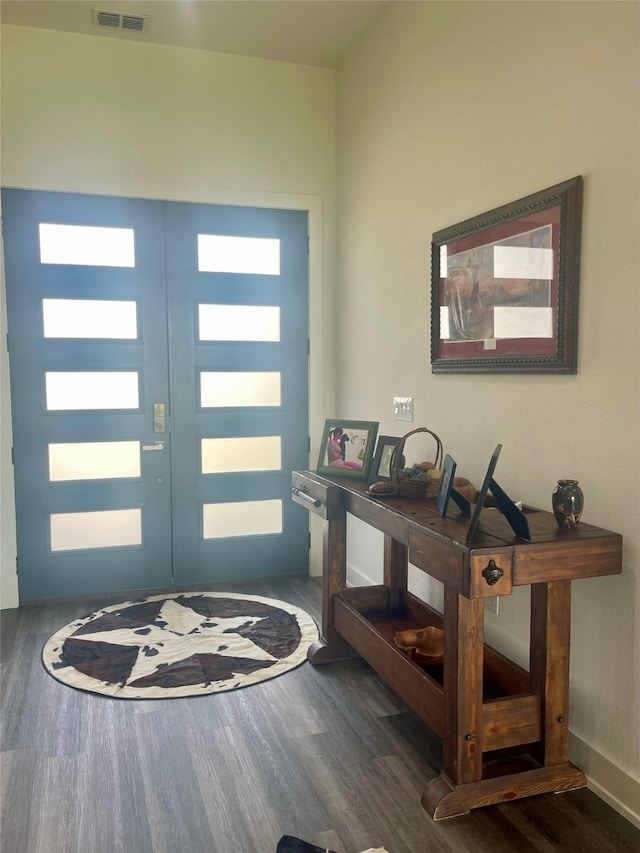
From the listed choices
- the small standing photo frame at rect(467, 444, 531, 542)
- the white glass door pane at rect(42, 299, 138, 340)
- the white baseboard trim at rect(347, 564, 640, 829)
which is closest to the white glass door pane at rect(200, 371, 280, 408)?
the white glass door pane at rect(42, 299, 138, 340)

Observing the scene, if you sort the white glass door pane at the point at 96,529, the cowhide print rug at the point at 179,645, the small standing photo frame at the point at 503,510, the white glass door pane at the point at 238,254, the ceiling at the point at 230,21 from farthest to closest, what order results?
the white glass door pane at the point at 238,254, the white glass door pane at the point at 96,529, the ceiling at the point at 230,21, the cowhide print rug at the point at 179,645, the small standing photo frame at the point at 503,510

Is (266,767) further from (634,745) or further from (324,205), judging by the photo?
(324,205)

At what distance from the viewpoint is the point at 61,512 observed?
3.82 meters

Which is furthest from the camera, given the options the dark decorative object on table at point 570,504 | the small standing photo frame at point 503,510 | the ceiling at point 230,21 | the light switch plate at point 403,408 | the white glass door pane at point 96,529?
the white glass door pane at point 96,529

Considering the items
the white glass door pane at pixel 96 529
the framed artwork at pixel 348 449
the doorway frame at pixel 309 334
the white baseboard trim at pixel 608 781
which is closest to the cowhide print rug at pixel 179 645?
the white glass door pane at pixel 96 529

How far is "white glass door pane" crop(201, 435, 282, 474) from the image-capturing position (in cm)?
406

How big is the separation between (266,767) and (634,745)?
1135 mm

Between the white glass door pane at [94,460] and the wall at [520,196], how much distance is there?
1474 millimetres

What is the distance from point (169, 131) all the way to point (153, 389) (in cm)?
147

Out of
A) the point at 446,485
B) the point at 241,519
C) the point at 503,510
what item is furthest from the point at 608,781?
the point at 241,519

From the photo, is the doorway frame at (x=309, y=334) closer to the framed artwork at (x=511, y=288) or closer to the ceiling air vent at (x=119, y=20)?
the ceiling air vent at (x=119, y=20)

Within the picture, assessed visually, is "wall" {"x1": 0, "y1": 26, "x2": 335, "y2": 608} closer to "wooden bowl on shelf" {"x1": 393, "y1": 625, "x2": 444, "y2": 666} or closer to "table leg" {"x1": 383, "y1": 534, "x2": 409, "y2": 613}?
"table leg" {"x1": 383, "y1": 534, "x2": 409, "y2": 613}

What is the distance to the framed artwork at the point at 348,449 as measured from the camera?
2.98 metres

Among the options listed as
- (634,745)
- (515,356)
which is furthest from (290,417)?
(634,745)
